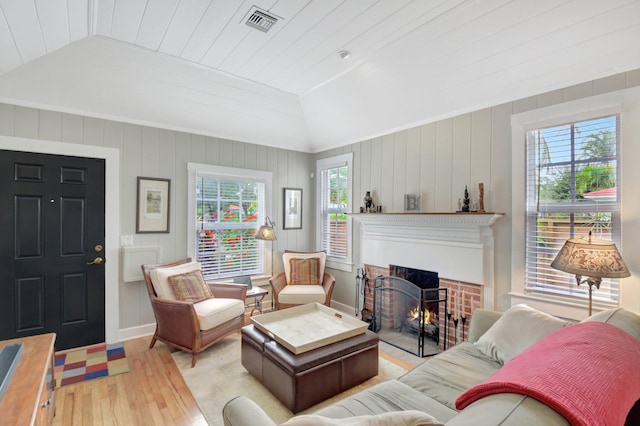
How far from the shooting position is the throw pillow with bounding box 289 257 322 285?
418 centimetres

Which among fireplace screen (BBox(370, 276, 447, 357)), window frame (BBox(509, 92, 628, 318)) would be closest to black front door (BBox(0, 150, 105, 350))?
fireplace screen (BBox(370, 276, 447, 357))

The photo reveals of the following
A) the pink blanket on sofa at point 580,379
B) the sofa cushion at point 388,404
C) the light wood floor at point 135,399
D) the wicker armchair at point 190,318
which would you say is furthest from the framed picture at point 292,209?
the pink blanket on sofa at point 580,379

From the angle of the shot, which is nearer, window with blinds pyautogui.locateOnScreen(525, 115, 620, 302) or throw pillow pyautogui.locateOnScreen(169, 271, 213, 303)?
window with blinds pyautogui.locateOnScreen(525, 115, 620, 302)

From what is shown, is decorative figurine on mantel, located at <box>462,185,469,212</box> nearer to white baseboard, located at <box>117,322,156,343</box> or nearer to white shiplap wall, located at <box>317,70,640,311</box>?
white shiplap wall, located at <box>317,70,640,311</box>

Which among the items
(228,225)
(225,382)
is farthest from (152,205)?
(225,382)

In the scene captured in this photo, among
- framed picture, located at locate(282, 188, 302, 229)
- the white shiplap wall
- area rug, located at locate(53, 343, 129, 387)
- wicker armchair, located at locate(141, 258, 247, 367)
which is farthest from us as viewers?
framed picture, located at locate(282, 188, 302, 229)

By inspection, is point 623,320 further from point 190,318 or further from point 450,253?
point 190,318

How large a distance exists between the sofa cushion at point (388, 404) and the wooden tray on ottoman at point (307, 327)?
2.20 feet

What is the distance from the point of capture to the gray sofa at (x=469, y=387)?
0.79 meters

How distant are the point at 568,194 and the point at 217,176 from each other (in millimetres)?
3828

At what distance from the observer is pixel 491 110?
9.48ft

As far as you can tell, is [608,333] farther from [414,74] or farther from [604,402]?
[414,74]

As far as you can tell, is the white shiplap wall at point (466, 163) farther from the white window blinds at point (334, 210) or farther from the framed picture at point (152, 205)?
the framed picture at point (152, 205)

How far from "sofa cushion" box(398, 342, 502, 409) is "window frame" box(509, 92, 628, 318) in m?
0.91
